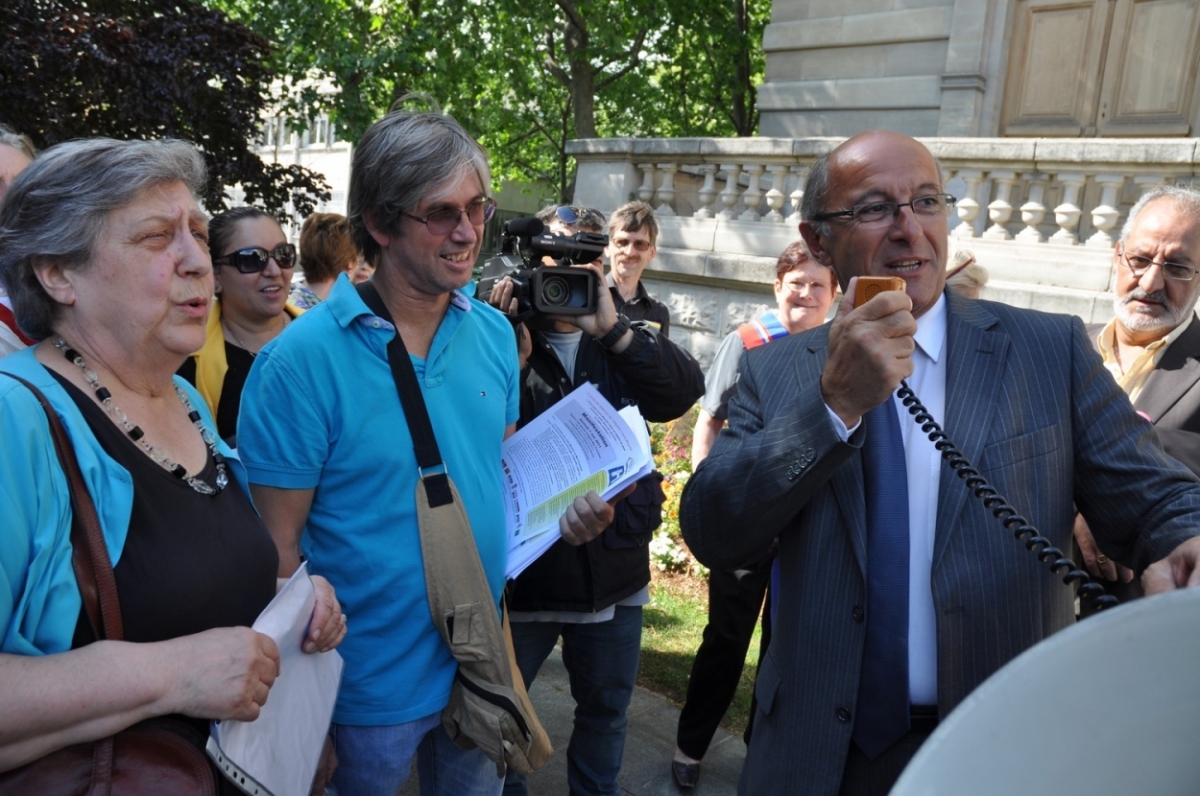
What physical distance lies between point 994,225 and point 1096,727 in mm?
7203

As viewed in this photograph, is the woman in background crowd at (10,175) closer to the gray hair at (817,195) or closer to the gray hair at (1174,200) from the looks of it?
the gray hair at (817,195)

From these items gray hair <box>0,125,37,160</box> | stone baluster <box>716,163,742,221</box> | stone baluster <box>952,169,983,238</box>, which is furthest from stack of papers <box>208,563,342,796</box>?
stone baluster <box>716,163,742,221</box>

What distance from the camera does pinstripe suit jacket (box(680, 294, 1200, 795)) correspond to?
1.58m

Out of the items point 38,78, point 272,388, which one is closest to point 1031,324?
point 272,388

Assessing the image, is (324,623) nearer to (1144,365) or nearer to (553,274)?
(553,274)

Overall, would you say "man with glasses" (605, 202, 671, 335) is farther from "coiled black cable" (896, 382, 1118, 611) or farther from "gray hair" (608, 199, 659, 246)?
"coiled black cable" (896, 382, 1118, 611)

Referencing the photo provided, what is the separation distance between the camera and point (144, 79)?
23.9 feet

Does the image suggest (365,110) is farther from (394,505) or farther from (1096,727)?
(1096,727)

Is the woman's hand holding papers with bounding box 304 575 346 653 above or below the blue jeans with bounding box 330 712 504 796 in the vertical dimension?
above

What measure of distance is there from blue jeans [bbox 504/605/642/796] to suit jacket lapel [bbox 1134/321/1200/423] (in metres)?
1.84

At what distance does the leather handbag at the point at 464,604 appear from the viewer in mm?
2135

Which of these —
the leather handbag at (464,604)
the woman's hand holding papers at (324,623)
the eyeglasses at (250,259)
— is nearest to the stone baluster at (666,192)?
the eyeglasses at (250,259)

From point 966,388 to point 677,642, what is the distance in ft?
12.5

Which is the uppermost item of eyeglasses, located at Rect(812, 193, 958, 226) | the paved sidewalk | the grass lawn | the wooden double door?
the wooden double door
